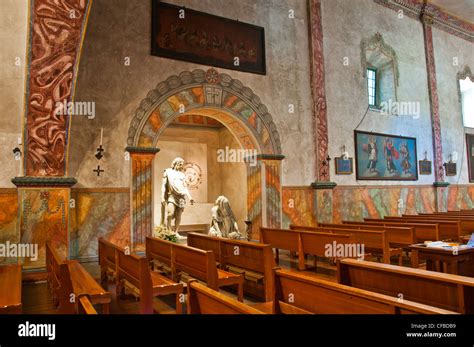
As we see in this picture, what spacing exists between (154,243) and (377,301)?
4408 mm

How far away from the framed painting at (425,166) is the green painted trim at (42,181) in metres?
12.4

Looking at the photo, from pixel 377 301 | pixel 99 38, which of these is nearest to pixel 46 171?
pixel 99 38

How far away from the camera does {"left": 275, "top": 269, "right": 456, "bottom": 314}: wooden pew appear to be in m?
2.44

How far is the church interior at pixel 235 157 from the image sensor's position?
14.5 ft

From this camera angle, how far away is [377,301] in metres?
2.55

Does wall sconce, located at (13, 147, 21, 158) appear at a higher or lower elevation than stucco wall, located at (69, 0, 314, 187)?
lower

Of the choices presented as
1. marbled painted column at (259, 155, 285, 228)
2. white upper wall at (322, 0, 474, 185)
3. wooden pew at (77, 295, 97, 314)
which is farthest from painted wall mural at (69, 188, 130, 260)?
white upper wall at (322, 0, 474, 185)

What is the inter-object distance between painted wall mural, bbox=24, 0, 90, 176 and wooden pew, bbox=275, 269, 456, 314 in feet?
16.5

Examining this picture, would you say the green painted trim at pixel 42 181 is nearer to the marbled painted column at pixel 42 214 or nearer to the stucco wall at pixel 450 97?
the marbled painted column at pixel 42 214

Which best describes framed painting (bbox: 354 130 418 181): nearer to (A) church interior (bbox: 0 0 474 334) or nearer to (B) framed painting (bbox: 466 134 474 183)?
(A) church interior (bbox: 0 0 474 334)

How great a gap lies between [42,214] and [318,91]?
8300 millimetres

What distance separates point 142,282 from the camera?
12.9 ft

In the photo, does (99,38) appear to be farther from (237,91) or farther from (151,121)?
(237,91)

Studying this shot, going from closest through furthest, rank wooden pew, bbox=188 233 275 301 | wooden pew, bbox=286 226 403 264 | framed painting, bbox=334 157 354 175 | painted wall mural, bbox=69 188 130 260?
wooden pew, bbox=188 233 275 301
wooden pew, bbox=286 226 403 264
painted wall mural, bbox=69 188 130 260
framed painting, bbox=334 157 354 175
